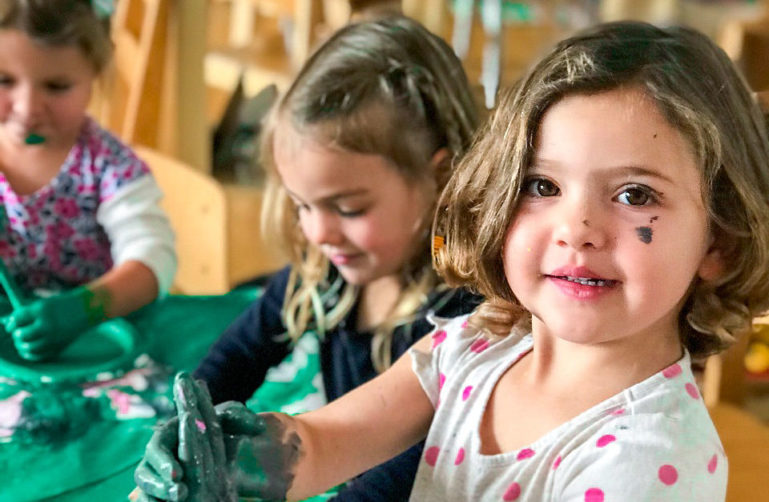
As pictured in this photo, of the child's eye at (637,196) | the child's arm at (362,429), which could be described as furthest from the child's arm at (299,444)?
the child's eye at (637,196)

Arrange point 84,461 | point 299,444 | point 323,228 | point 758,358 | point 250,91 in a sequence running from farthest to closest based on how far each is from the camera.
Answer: point 250,91
point 758,358
point 323,228
point 84,461
point 299,444

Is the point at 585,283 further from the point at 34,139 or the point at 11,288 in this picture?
the point at 34,139

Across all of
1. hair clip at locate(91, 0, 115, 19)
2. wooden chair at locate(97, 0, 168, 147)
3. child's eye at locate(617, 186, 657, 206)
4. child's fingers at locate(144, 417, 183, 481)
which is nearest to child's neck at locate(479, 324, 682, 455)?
child's eye at locate(617, 186, 657, 206)

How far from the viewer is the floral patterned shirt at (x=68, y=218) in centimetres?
104

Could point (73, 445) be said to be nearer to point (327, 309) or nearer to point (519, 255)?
point (327, 309)

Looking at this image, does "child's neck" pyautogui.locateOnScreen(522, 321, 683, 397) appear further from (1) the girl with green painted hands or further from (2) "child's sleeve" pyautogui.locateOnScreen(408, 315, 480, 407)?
(1) the girl with green painted hands

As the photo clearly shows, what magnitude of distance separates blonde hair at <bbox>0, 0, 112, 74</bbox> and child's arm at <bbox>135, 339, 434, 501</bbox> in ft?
1.96

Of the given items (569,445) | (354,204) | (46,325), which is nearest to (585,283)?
(569,445)

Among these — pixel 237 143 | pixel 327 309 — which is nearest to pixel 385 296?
pixel 327 309

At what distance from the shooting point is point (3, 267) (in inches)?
36.3

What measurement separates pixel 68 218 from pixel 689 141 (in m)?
0.77

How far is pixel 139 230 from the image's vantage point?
3.42 ft

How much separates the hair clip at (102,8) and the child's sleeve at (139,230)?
0.21 m

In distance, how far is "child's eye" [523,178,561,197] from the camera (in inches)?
21.4
